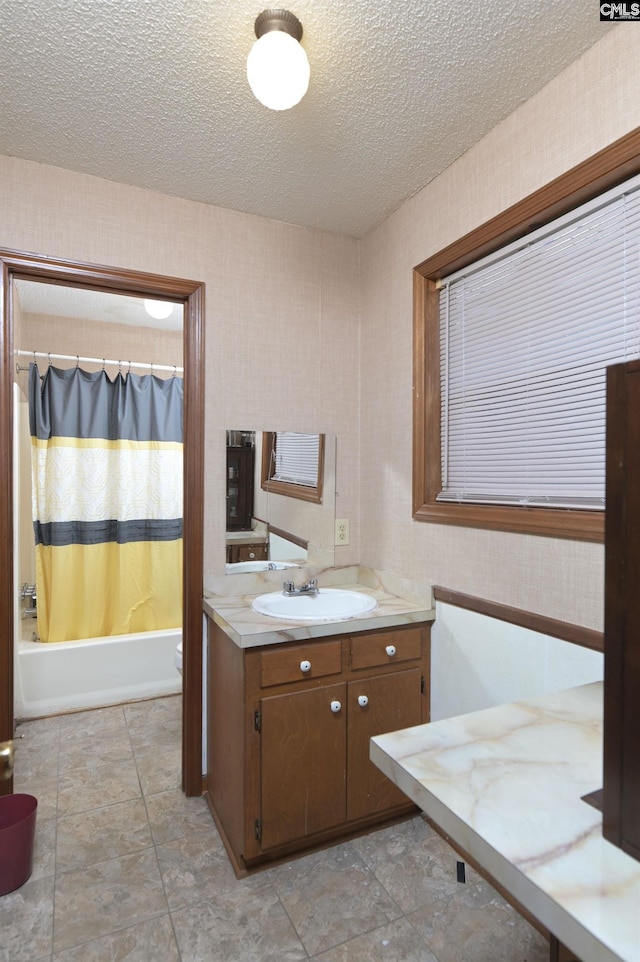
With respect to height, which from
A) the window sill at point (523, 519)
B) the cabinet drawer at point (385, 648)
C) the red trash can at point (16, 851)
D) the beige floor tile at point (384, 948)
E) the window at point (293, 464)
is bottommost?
the beige floor tile at point (384, 948)

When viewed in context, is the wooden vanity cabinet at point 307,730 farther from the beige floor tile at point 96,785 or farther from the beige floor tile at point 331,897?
the beige floor tile at point 96,785

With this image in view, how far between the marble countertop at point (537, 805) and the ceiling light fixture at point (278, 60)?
1.51 metres

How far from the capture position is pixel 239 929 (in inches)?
57.7

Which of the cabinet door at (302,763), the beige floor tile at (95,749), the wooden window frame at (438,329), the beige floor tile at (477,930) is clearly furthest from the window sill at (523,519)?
the beige floor tile at (95,749)

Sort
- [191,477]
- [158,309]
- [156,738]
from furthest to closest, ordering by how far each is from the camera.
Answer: [158,309] < [156,738] < [191,477]

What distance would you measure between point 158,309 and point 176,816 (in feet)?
8.86

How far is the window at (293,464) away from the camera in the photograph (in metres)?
2.26

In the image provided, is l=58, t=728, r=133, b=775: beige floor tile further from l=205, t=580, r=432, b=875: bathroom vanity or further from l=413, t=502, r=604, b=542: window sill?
l=413, t=502, r=604, b=542: window sill

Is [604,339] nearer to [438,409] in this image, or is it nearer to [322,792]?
[438,409]

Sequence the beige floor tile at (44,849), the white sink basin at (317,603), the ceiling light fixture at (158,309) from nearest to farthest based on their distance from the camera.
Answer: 1. the beige floor tile at (44,849)
2. the white sink basin at (317,603)
3. the ceiling light fixture at (158,309)

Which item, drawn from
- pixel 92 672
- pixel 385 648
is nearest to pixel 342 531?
pixel 385 648

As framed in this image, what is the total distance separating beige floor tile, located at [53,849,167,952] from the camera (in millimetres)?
1471

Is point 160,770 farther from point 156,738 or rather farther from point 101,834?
point 101,834

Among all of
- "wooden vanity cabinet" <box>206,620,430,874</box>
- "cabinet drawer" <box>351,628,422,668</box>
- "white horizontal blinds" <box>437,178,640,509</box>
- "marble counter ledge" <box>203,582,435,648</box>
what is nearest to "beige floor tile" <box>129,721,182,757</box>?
"wooden vanity cabinet" <box>206,620,430,874</box>
